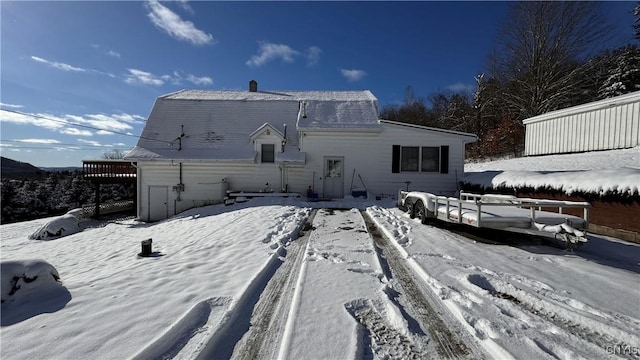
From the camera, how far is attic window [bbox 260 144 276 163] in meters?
15.2

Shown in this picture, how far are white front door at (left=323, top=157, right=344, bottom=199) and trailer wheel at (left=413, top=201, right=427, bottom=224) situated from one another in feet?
21.4

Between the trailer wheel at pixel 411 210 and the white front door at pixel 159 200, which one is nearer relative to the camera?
the trailer wheel at pixel 411 210

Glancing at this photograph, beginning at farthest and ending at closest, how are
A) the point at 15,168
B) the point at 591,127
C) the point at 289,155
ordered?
the point at 15,168 → the point at 289,155 → the point at 591,127

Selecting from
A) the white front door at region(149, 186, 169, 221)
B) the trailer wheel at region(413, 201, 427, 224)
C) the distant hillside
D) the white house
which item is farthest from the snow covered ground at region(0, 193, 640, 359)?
the distant hillside

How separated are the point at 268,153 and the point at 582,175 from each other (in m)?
13.1

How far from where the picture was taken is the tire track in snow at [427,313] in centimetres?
245

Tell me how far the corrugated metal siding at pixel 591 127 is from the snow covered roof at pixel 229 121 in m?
8.83

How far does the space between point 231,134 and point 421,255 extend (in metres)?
13.9

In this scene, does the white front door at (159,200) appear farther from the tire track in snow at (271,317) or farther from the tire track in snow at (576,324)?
the tire track in snow at (576,324)

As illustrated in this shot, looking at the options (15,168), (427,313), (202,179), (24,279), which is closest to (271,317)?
(427,313)

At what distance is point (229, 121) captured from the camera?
54.7 ft

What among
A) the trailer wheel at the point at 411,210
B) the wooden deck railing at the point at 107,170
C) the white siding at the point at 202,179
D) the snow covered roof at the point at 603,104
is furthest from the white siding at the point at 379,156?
the wooden deck railing at the point at 107,170

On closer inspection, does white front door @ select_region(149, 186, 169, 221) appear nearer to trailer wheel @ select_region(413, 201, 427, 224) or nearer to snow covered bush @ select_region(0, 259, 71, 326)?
snow covered bush @ select_region(0, 259, 71, 326)

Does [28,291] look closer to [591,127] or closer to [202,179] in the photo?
[202,179]
